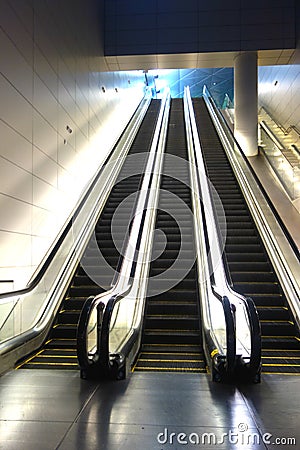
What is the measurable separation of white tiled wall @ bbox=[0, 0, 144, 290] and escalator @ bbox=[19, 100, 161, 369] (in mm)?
672

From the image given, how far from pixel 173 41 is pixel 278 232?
6985mm

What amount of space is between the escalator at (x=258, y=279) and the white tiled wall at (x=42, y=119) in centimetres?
287

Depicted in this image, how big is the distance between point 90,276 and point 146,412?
358 cm

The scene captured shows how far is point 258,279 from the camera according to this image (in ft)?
19.5

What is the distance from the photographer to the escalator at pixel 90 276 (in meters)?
4.46

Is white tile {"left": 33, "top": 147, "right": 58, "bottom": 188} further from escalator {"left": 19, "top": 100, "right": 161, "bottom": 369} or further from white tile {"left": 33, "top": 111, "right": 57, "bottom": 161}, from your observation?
escalator {"left": 19, "top": 100, "right": 161, "bottom": 369}

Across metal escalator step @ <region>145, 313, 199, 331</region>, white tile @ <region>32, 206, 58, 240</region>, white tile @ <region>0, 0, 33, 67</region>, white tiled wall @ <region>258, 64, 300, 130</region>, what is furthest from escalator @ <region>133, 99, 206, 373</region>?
white tiled wall @ <region>258, 64, 300, 130</region>

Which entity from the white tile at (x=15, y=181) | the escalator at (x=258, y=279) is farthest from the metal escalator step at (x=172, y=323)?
the white tile at (x=15, y=181)

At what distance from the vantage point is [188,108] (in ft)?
55.8

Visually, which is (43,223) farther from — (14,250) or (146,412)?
(146,412)

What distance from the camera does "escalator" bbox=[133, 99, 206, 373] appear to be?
454cm

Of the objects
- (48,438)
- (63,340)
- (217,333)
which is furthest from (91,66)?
(48,438)

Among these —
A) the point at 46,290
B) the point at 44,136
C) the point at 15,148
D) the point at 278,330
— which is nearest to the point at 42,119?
the point at 44,136

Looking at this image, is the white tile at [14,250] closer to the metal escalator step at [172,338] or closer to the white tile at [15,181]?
the white tile at [15,181]
